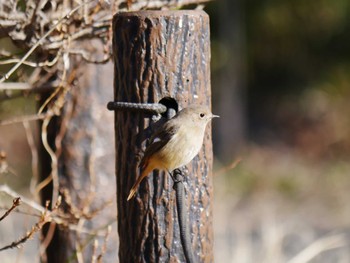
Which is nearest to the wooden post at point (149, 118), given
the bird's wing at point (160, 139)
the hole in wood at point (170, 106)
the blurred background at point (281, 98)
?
the hole in wood at point (170, 106)

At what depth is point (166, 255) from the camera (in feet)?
9.34

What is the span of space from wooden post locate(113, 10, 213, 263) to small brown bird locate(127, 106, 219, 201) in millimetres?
168

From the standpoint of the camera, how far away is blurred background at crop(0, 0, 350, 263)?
36.5 feet

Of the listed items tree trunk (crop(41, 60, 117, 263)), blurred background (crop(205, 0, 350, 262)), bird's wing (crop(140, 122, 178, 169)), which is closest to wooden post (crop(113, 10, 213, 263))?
bird's wing (crop(140, 122, 178, 169))

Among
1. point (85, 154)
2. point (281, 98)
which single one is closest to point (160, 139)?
point (85, 154)

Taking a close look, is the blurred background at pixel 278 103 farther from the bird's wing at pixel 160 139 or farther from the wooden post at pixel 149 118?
the bird's wing at pixel 160 139

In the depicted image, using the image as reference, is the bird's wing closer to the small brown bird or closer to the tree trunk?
the small brown bird

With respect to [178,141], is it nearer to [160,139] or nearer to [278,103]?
[160,139]

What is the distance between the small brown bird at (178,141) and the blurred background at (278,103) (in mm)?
7696

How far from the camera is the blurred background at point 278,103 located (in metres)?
11.1

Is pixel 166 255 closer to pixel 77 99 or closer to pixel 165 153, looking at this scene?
pixel 165 153

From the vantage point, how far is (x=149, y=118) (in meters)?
2.82

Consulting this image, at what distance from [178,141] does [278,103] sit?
44.2 ft

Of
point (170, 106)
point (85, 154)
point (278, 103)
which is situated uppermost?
point (278, 103)
